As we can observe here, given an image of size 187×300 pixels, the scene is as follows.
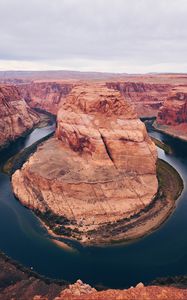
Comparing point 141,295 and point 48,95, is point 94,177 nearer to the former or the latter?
point 141,295

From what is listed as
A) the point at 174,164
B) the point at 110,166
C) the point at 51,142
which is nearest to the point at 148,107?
the point at 174,164

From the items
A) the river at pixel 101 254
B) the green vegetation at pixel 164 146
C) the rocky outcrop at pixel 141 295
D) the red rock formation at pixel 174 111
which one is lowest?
the river at pixel 101 254

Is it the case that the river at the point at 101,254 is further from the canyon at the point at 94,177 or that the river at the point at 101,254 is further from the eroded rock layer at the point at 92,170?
the eroded rock layer at the point at 92,170

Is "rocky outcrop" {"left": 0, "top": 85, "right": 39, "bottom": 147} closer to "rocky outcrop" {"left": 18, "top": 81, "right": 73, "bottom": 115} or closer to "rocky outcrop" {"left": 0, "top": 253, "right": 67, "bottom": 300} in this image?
"rocky outcrop" {"left": 18, "top": 81, "right": 73, "bottom": 115}

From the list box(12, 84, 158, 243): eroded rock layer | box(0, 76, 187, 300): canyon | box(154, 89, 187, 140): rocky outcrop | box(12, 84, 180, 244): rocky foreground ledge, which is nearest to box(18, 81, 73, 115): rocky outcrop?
box(154, 89, 187, 140): rocky outcrop

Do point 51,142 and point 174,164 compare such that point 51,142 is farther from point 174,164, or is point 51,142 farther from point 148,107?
point 148,107

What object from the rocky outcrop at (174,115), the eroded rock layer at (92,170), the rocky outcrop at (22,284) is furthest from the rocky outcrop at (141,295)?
the rocky outcrop at (174,115)
